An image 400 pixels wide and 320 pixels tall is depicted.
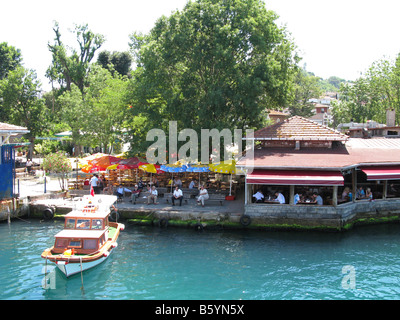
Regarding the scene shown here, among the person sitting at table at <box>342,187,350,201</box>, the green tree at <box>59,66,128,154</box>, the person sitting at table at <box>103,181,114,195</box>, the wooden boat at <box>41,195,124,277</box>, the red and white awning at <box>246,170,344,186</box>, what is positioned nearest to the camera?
the wooden boat at <box>41,195,124,277</box>

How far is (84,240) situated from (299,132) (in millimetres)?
15923

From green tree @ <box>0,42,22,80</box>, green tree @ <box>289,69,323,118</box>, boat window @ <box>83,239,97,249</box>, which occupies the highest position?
green tree @ <box>0,42,22,80</box>

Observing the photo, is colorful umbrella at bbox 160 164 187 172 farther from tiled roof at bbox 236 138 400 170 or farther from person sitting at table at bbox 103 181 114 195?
person sitting at table at bbox 103 181 114 195

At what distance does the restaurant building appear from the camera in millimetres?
21875

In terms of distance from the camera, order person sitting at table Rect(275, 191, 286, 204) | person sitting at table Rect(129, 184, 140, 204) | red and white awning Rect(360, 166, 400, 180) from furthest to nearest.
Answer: person sitting at table Rect(129, 184, 140, 204) → person sitting at table Rect(275, 191, 286, 204) → red and white awning Rect(360, 166, 400, 180)

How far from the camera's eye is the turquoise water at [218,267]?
14852 mm

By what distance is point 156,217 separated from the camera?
2319cm

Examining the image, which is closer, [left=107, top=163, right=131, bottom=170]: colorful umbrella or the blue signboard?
the blue signboard

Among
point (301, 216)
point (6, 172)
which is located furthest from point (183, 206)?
point (6, 172)

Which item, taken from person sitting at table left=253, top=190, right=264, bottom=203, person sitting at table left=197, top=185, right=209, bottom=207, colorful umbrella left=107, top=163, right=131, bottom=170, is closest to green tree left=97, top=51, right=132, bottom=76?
colorful umbrella left=107, top=163, right=131, bottom=170

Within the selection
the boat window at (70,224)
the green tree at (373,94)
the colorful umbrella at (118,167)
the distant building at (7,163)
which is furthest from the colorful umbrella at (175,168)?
the green tree at (373,94)

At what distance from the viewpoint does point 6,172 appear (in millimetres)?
24719

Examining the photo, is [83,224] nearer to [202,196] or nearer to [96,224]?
[96,224]

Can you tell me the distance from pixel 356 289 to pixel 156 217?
1214 centimetres
